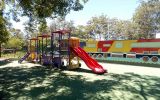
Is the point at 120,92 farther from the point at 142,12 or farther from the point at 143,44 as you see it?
the point at 142,12

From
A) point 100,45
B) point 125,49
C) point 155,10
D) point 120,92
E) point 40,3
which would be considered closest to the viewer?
point 120,92

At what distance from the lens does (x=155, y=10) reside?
50.4 m

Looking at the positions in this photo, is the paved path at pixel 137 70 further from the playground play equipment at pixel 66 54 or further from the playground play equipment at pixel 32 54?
the playground play equipment at pixel 32 54

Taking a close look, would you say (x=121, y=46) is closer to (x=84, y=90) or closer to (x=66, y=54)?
(x=66, y=54)

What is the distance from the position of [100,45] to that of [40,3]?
40.8 feet

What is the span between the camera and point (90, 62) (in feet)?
52.5

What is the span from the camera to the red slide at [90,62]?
14683mm

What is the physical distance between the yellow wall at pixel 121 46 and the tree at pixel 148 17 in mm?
30800

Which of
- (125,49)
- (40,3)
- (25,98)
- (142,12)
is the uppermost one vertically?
(142,12)

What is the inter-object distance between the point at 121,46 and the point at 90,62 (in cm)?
830

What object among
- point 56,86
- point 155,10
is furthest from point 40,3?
point 155,10

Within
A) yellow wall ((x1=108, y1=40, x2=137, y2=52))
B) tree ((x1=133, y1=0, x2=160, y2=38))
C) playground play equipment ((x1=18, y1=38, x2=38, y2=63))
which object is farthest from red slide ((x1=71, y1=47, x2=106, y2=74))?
tree ((x1=133, y1=0, x2=160, y2=38))

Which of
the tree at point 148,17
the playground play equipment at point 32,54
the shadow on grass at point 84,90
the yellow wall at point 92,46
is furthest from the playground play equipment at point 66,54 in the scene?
the tree at point 148,17

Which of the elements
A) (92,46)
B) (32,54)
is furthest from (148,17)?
(32,54)
